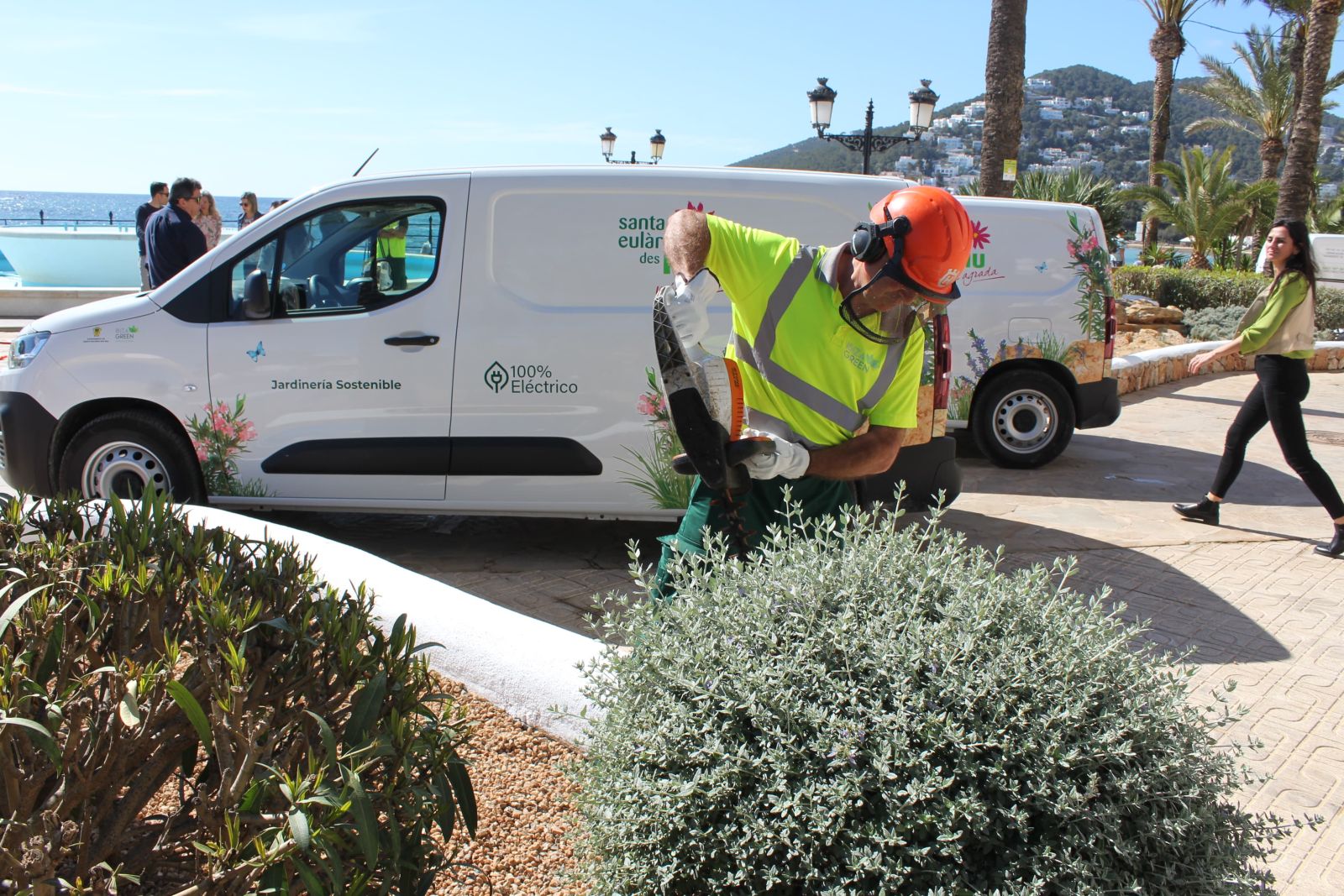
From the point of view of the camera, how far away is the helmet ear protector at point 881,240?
290 centimetres

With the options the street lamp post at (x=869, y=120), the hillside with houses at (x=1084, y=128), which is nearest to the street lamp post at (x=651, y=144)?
the street lamp post at (x=869, y=120)

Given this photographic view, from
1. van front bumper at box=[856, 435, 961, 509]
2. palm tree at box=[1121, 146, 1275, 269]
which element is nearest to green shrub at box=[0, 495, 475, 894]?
van front bumper at box=[856, 435, 961, 509]

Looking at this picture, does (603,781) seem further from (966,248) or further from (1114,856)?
(966,248)

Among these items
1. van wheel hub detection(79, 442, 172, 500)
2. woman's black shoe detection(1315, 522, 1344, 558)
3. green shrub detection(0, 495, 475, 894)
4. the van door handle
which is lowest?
woman's black shoe detection(1315, 522, 1344, 558)

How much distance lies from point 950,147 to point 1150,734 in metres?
115

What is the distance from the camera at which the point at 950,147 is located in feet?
356

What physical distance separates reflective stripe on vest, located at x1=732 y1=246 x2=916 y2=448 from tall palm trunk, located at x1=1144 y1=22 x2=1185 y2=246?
1084 inches

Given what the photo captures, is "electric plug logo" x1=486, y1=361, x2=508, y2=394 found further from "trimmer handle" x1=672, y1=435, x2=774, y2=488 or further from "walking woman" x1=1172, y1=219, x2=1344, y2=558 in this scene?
"walking woman" x1=1172, y1=219, x2=1344, y2=558

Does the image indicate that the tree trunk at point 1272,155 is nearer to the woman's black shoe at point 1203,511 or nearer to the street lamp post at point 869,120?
the street lamp post at point 869,120

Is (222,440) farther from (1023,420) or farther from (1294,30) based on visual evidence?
(1294,30)

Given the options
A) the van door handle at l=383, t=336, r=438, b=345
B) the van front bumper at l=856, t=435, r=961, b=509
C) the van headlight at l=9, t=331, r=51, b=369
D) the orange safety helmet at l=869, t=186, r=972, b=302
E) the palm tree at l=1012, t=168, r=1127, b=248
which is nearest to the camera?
the orange safety helmet at l=869, t=186, r=972, b=302

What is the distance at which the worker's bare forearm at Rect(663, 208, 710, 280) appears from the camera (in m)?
3.12

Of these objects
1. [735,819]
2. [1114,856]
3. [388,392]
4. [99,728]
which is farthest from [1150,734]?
[388,392]

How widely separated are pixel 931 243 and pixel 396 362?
3.70m
